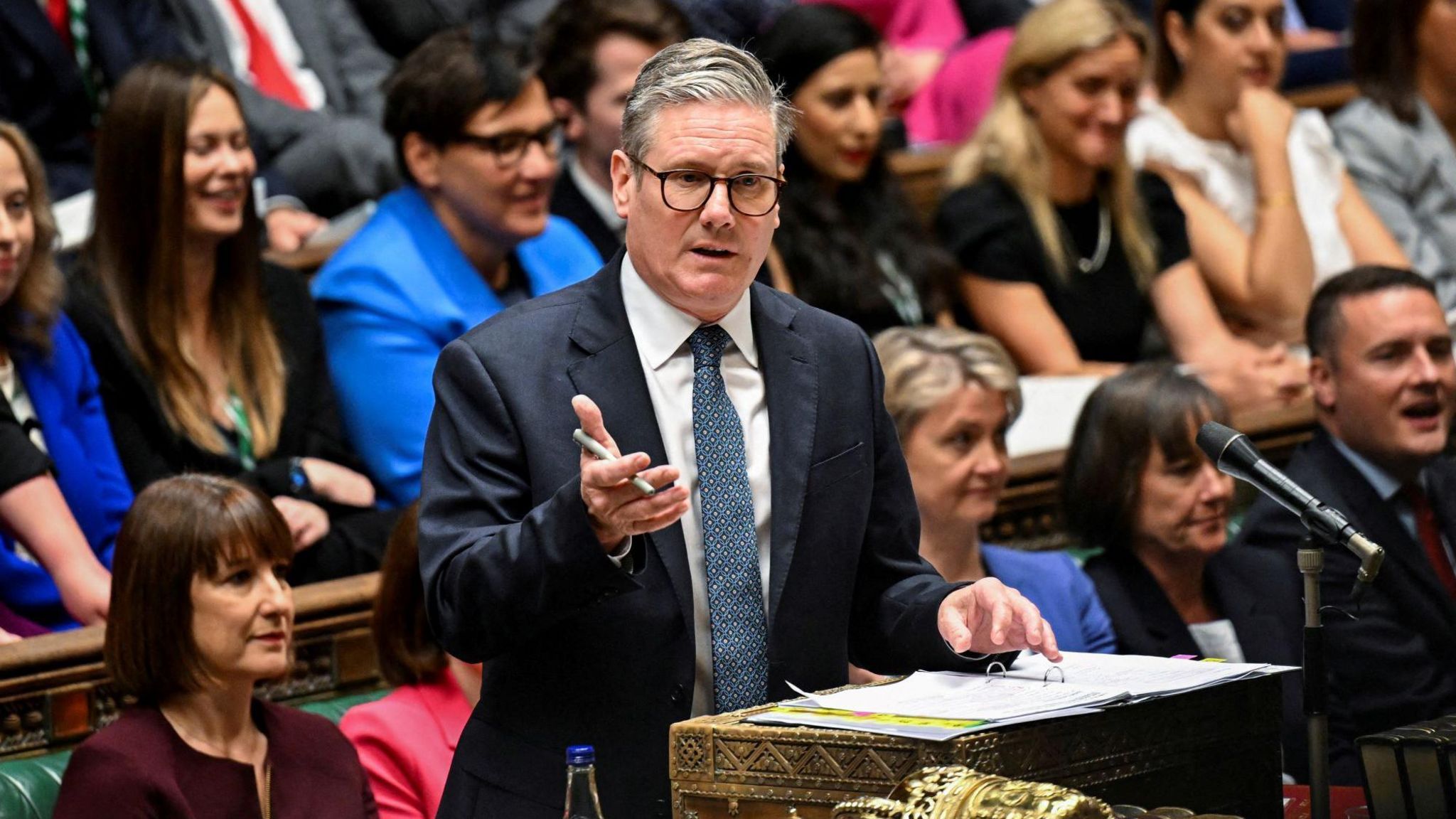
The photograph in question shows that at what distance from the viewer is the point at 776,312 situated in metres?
2.26

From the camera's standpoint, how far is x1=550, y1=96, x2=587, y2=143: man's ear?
15.0 feet

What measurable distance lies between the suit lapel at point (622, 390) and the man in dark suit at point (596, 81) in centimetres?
230

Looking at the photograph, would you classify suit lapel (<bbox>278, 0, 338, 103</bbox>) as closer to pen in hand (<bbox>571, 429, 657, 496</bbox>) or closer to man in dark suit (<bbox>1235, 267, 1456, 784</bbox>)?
man in dark suit (<bbox>1235, 267, 1456, 784</bbox>)

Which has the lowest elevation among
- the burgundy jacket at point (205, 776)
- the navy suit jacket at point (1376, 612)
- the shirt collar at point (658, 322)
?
the navy suit jacket at point (1376, 612)

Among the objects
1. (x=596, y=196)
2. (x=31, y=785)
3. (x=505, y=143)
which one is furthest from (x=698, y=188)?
(x=596, y=196)

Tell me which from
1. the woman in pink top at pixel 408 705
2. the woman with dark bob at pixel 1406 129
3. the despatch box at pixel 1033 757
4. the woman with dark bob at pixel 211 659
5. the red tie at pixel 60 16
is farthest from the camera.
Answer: the woman with dark bob at pixel 1406 129

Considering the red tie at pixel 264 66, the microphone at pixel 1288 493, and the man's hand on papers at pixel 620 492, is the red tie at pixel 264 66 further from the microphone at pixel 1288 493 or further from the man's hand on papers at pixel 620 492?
the man's hand on papers at pixel 620 492

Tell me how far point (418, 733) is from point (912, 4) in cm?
394

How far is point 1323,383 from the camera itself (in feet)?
12.7

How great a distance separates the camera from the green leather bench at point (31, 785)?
282 cm

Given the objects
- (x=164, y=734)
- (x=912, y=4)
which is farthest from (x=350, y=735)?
(x=912, y=4)

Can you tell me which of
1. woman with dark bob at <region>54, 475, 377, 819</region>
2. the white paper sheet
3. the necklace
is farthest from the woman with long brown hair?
the necklace

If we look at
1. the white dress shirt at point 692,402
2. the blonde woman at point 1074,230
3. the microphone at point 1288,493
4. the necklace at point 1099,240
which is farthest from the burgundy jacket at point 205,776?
the necklace at point 1099,240

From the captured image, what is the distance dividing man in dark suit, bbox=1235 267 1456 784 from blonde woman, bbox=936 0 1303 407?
88cm
